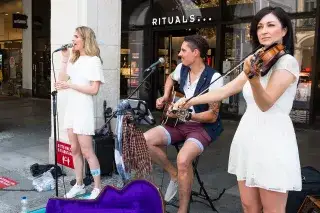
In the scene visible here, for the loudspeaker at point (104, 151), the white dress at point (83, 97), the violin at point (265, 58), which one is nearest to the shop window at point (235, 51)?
the loudspeaker at point (104, 151)

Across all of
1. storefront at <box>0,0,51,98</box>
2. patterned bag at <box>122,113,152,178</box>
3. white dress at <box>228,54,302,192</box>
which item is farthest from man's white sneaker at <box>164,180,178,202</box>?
storefront at <box>0,0,51,98</box>

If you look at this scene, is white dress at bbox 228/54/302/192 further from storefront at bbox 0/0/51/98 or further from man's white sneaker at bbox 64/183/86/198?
storefront at bbox 0/0/51/98

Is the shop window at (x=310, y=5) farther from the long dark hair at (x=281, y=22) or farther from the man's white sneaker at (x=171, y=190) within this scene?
the long dark hair at (x=281, y=22)

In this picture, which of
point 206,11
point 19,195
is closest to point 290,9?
point 206,11

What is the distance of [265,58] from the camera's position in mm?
2168

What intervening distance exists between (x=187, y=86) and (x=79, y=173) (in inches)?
63.5

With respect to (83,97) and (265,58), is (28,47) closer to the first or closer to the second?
(83,97)

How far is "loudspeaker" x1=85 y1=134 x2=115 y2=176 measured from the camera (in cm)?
498

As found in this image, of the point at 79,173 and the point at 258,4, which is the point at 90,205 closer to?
the point at 79,173

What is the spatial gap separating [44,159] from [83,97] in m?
2.36

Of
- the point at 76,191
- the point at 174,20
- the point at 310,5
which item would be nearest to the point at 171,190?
the point at 76,191

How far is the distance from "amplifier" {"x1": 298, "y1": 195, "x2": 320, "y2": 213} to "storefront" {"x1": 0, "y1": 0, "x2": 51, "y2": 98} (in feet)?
43.5

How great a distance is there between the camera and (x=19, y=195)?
4578 mm

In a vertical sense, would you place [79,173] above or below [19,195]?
above
